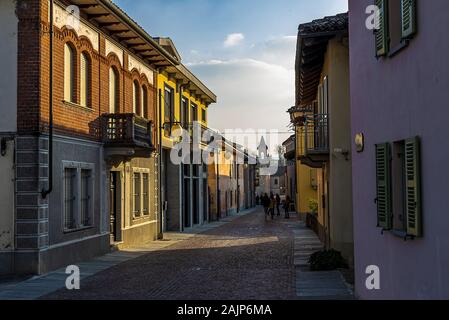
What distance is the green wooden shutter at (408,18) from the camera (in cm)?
658

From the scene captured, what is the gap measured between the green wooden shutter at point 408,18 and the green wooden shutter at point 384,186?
166 centimetres

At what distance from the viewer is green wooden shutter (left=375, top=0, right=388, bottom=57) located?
7.91 meters

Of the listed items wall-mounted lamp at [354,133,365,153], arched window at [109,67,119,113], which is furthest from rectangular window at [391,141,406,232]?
arched window at [109,67,119,113]

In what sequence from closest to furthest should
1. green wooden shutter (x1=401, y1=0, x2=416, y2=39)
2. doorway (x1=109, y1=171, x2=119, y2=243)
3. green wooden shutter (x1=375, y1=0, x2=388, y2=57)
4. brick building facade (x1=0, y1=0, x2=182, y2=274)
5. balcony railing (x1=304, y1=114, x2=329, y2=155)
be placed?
green wooden shutter (x1=401, y1=0, x2=416, y2=39), green wooden shutter (x1=375, y1=0, x2=388, y2=57), brick building facade (x1=0, y1=0, x2=182, y2=274), balcony railing (x1=304, y1=114, x2=329, y2=155), doorway (x1=109, y1=171, x2=119, y2=243)

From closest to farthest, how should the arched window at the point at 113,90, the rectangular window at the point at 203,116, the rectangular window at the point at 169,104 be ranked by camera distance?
the arched window at the point at 113,90
the rectangular window at the point at 169,104
the rectangular window at the point at 203,116

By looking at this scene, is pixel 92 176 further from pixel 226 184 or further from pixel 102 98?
pixel 226 184

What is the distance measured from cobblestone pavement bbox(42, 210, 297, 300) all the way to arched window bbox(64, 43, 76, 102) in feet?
15.3

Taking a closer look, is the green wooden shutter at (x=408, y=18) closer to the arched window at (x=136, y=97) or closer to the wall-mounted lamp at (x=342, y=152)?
the wall-mounted lamp at (x=342, y=152)

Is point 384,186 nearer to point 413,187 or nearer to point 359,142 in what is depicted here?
point 413,187

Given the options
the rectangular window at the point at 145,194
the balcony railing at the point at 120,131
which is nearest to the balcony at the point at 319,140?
the balcony railing at the point at 120,131

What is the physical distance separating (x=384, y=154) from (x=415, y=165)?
1.42 m

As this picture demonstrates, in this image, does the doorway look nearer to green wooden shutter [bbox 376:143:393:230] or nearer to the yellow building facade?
the yellow building facade

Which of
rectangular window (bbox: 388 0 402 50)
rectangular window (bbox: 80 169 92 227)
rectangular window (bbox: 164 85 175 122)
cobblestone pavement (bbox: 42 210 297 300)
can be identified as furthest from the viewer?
rectangular window (bbox: 164 85 175 122)

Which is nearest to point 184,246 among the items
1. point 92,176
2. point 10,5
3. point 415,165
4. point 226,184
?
point 92,176
